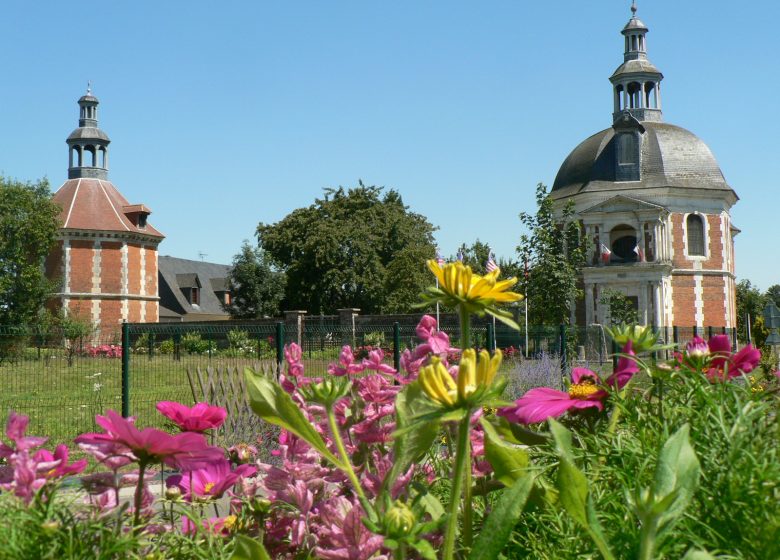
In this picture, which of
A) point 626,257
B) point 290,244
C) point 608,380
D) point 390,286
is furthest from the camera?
point 290,244

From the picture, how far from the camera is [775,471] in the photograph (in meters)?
1.09

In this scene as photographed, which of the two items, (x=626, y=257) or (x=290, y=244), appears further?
(x=290, y=244)

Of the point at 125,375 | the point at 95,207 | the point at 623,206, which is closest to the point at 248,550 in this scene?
the point at 125,375

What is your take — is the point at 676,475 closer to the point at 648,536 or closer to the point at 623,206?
the point at 648,536

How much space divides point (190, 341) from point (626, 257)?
23.1 metres

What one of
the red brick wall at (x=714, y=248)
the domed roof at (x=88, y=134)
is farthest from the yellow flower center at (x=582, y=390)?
the domed roof at (x=88, y=134)

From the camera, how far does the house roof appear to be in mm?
49094

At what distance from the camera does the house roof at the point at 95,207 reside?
4909cm

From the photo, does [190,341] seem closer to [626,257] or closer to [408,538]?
[626,257]

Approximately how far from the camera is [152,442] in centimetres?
121

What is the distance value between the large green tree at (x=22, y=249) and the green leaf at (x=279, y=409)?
3831 centimetres

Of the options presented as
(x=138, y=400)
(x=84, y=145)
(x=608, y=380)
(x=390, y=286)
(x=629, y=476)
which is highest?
(x=84, y=145)

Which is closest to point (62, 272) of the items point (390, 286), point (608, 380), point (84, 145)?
point (84, 145)

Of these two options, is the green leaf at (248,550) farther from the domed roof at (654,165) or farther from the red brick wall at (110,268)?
the red brick wall at (110,268)
